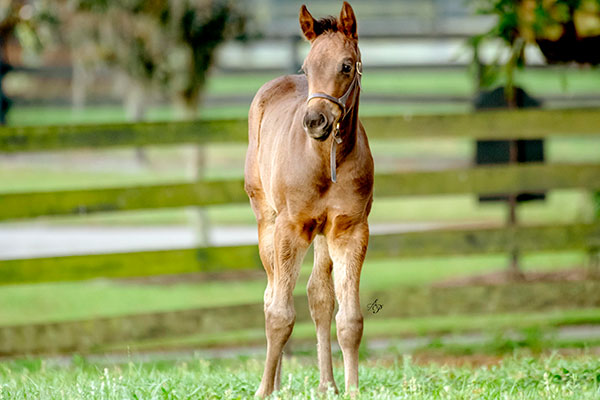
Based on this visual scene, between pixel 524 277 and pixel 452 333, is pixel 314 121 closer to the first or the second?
pixel 452 333

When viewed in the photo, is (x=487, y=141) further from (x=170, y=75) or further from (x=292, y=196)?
(x=292, y=196)

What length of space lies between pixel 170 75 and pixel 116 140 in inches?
107

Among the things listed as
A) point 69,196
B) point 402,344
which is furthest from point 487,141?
point 69,196

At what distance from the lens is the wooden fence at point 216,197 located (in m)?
6.50

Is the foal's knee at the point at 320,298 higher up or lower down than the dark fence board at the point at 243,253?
higher up

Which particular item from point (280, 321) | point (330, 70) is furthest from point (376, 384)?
point (330, 70)

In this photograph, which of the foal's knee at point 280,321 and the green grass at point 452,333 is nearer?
the foal's knee at point 280,321

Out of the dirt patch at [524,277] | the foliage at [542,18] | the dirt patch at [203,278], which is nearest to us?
the foliage at [542,18]

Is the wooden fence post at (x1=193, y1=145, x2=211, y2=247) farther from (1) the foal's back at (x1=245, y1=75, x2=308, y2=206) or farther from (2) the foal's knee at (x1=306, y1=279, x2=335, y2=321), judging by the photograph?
(2) the foal's knee at (x1=306, y1=279, x2=335, y2=321)

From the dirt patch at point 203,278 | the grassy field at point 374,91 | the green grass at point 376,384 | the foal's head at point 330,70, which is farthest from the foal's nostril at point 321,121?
the grassy field at point 374,91

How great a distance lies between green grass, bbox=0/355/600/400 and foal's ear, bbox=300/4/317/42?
1.58 metres

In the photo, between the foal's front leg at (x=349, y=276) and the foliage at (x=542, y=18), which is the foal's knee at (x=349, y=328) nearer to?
the foal's front leg at (x=349, y=276)

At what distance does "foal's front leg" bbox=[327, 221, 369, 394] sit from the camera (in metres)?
3.75

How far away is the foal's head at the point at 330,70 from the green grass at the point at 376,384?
1213mm
